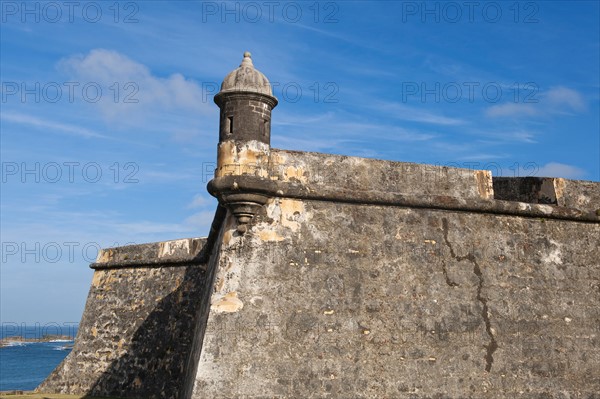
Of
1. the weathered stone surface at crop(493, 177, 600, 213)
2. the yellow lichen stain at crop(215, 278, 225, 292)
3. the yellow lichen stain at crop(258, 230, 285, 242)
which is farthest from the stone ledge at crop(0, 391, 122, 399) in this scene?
the weathered stone surface at crop(493, 177, 600, 213)

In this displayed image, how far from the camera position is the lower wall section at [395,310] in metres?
7.46

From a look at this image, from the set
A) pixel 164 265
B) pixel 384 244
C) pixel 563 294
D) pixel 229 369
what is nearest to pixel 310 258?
pixel 384 244

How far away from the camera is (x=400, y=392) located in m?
7.64

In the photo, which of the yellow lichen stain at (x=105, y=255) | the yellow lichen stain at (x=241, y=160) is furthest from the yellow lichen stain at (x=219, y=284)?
the yellow lichen stain at (x=105, y=255)

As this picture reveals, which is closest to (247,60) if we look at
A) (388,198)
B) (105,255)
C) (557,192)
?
(388,198)

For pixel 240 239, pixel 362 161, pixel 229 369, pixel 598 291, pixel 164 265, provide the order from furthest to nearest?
1. pixel 164 265
2. pixel 598 291
3. pixel 362 161
4. pixel 240 239
5. pixel 229 369

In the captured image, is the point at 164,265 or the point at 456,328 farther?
the point at 164,265

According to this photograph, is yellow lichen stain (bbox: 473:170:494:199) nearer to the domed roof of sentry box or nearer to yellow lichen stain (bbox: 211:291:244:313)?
the domed roof of sentry box

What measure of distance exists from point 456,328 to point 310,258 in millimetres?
1960

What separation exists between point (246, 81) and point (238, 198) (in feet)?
4.60

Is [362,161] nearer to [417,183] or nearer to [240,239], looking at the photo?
[417,183]

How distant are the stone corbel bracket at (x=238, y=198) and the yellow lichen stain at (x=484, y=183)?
9.76ft

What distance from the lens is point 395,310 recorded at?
26.1ft

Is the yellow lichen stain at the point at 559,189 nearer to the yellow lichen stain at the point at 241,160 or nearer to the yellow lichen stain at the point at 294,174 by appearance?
the yellow lichen stain at the point at 294,174
